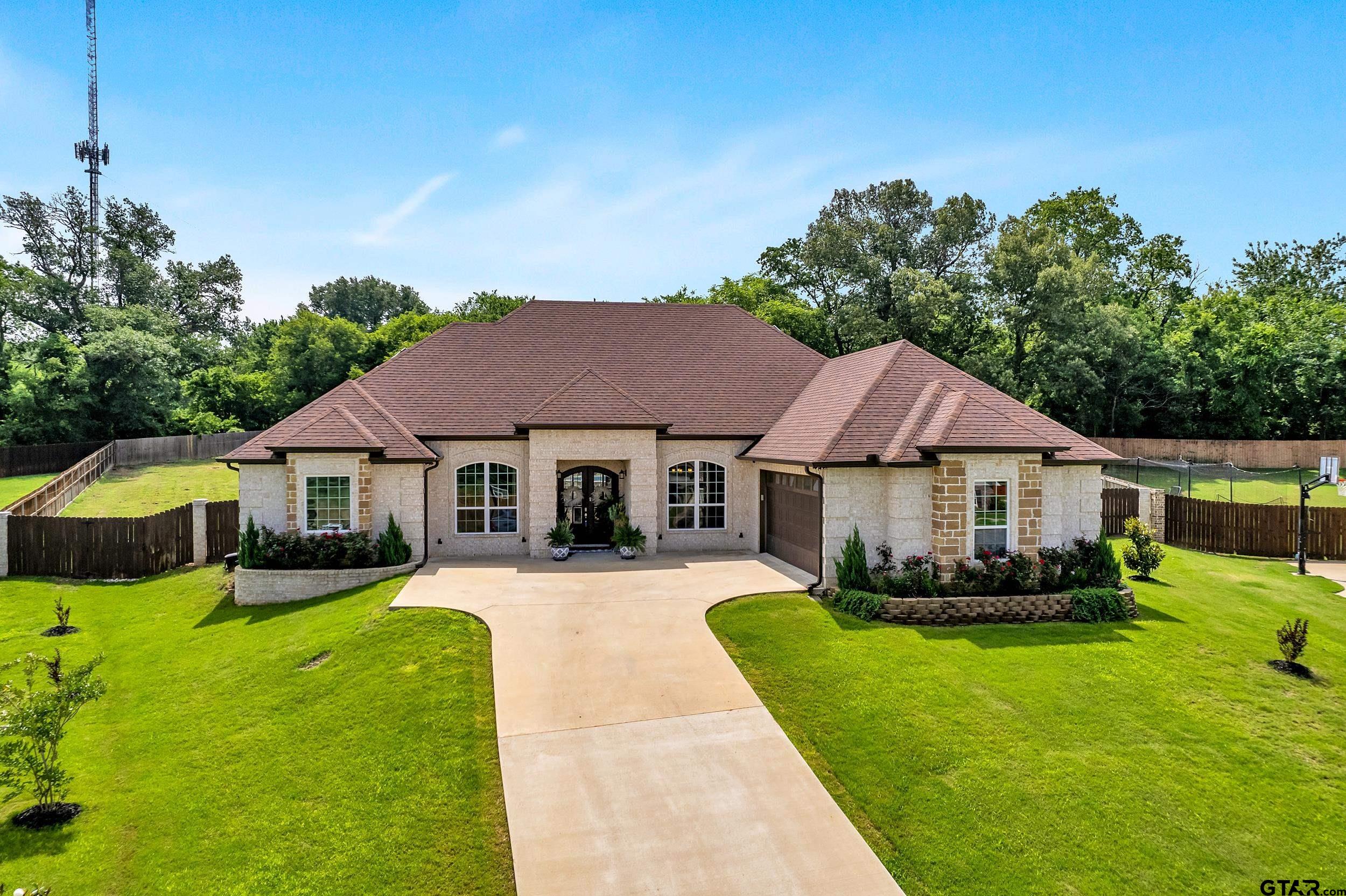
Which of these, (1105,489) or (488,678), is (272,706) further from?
(1105,489)

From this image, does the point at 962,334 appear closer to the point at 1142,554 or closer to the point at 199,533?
the point at 1142,554

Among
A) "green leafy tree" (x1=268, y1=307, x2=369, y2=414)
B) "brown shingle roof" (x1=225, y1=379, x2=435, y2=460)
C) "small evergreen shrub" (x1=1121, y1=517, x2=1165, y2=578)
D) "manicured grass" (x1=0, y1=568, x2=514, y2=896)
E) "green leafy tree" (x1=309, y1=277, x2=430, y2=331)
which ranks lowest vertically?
"manicured grass" (x1=0, y1=568, x2=514, y2=896)

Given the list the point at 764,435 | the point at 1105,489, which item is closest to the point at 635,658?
the point at 764,435

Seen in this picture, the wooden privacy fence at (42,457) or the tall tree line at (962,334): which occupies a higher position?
the tall tree line at (962,334)

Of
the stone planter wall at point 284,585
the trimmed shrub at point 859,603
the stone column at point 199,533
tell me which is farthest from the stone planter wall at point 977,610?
the stone column at point 199,533

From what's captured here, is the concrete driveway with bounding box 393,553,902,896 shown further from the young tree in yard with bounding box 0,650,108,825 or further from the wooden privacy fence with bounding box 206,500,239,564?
the wooden privacy fence with bounding box 206,500,239,564

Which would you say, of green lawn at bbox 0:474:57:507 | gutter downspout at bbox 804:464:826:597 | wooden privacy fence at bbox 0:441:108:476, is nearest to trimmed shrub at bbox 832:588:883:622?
gutter downspout at bbox 804:464:826:597

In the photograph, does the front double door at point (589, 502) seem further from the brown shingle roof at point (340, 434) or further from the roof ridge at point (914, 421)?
the roof ridge at point (914, 421)
